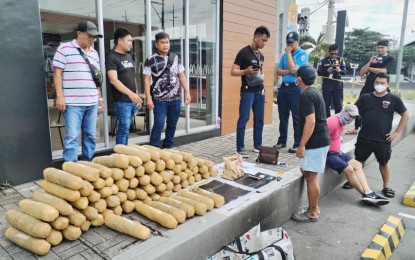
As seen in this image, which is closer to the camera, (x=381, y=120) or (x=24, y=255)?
(x=24, y=255)

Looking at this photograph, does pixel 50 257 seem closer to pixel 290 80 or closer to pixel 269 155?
pixel 269 155

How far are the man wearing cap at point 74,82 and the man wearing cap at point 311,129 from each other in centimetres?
239

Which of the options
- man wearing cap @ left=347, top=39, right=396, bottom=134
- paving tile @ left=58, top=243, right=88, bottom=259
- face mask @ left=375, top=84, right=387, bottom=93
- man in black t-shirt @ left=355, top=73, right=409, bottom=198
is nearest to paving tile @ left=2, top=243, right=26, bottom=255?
paving tile @ left=58, top=243, right=88, bottom=259

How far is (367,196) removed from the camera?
4.36 m

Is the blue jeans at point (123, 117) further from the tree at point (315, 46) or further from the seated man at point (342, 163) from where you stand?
the tree at point (315, 46)

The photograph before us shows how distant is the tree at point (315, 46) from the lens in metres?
22.5

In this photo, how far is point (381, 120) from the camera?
4602mm

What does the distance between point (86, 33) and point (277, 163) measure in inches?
121

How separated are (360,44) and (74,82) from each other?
2584 inches

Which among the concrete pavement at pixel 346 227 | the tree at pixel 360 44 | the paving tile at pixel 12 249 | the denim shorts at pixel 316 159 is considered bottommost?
the concrete pavement at pixel 346 227

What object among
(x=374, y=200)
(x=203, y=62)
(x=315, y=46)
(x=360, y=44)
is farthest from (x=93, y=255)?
(x=360, y=44)

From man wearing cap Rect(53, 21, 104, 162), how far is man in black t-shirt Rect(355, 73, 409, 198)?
3823mm

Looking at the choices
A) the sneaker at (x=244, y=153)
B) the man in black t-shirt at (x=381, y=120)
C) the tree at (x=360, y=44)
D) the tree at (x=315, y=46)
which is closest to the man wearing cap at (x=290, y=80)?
the sneaker at (x=244, y=153)

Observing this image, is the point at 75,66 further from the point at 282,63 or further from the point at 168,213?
the point at 282,63
